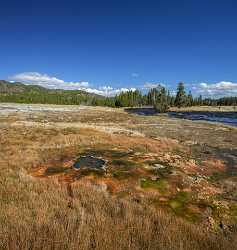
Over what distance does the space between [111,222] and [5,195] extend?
3.84 m

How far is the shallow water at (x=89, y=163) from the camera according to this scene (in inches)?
630

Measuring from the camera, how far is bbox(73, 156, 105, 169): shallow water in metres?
16.0

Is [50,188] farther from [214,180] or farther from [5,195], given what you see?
[214,180]

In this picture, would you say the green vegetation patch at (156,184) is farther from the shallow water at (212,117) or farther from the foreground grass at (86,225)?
the shallow water at (212,117)

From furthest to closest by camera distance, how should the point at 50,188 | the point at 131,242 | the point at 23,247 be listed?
the point at 50,188 < the point at 131,242 < the point at 23,247

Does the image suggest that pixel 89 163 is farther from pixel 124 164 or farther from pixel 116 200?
pixel 116 200

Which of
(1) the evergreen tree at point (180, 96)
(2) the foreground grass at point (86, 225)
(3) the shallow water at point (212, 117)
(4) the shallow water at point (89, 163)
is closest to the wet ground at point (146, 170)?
(4) the shallow water at point (89, 163)

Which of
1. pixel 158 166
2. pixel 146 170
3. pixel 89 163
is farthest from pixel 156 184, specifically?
pixel 89 163

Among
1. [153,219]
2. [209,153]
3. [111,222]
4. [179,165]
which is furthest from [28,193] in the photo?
Answer: [209,153]

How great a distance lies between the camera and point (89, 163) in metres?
16.7

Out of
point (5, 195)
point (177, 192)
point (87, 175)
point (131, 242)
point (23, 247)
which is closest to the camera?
point (23, 247)

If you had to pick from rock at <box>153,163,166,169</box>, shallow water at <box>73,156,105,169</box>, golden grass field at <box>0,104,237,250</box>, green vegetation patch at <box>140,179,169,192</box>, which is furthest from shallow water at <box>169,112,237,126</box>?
green vegetation patch at <box>140,179,169,192</box>

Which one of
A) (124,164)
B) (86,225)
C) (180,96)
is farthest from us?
(180,96)

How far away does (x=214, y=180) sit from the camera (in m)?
15.1
